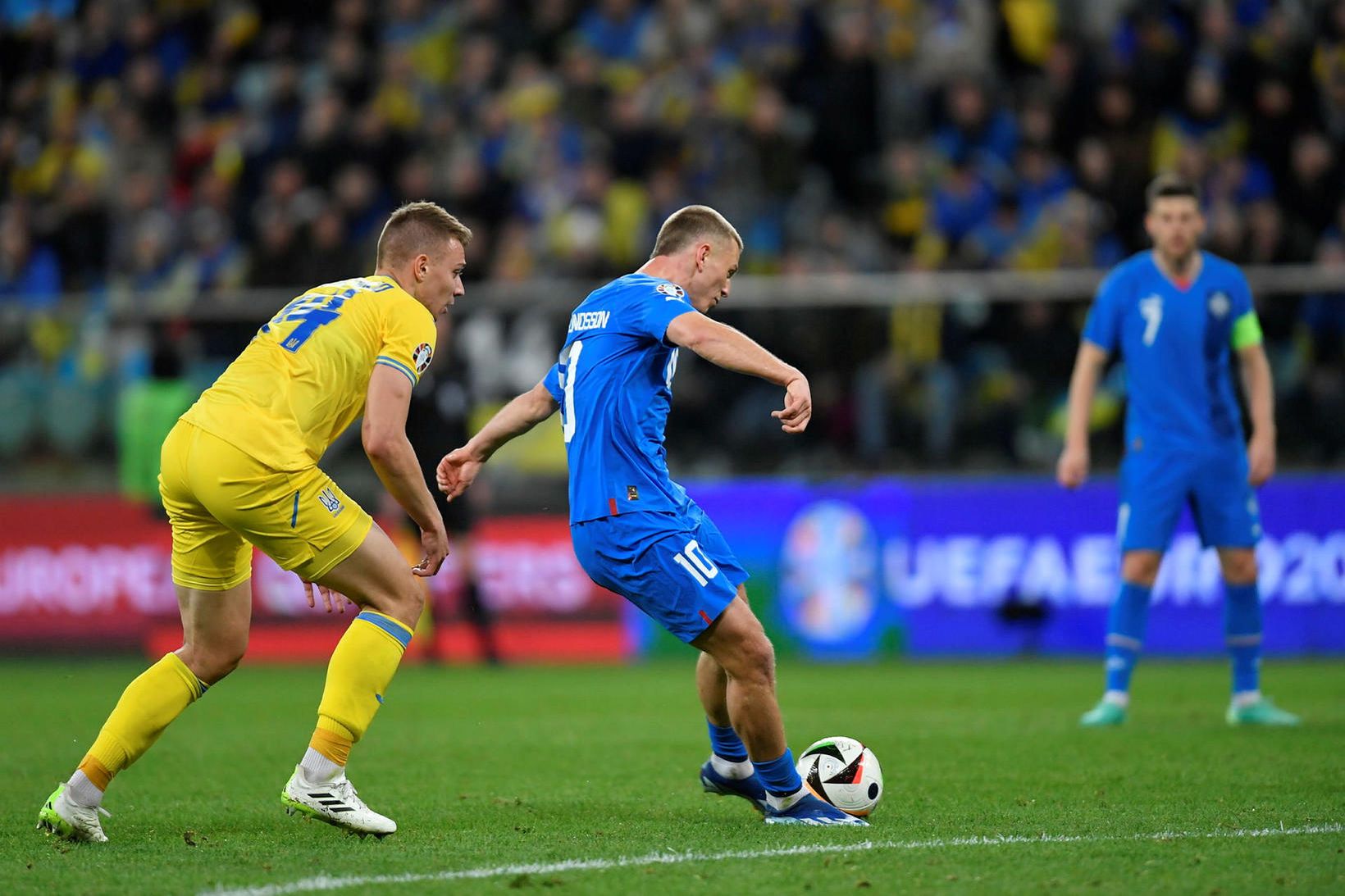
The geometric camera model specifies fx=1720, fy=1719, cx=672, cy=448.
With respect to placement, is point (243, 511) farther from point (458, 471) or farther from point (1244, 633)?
point (1244, 633)

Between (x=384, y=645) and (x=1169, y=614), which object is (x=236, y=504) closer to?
(x=384, y=645)

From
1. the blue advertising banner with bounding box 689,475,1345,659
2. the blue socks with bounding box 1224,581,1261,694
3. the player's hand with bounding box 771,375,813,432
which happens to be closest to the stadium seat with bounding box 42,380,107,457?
the blue advertising banner with bounding box 689,475,1345,659

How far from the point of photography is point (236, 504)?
5.79m

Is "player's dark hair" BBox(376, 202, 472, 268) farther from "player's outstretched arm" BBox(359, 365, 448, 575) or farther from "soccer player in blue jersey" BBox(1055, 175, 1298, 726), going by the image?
"soccer player in blue jersey" BBox(1055, 175, 1298, 726)

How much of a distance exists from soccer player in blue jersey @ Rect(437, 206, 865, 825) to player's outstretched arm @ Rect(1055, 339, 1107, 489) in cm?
320

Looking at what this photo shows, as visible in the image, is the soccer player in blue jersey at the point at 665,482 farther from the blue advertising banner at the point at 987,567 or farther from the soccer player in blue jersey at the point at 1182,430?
the blue advertising banner at the point at 987,567

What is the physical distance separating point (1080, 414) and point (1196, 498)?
74 centimetres

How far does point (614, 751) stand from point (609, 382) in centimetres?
286

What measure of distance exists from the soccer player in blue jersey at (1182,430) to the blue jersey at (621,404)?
349 cm

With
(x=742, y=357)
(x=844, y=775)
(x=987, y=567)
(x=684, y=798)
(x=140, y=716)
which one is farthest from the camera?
(x=987, y=567)

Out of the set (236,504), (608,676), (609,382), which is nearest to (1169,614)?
(608,676)

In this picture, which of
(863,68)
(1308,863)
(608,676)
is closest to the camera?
(1308,863)

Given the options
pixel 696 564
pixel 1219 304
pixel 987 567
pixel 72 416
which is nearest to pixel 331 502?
pixel 696 564

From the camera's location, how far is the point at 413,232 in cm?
626
